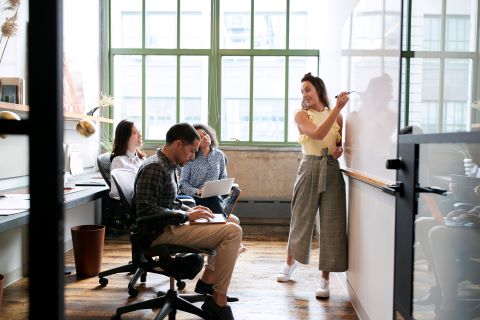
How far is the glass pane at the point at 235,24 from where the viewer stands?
5.61 metres

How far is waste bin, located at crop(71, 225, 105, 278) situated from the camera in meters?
3.36

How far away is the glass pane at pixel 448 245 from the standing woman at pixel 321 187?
139 centimetres

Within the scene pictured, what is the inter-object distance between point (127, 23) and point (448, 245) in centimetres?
514

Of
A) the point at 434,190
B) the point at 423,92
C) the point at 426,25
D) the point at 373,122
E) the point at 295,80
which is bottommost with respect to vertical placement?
the point at 434,190

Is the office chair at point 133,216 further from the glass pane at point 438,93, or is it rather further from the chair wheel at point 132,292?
the glass pane at point 438,93

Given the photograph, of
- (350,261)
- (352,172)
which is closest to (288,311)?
(350,261)

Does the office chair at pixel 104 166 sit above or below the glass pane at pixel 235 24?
Answer: below

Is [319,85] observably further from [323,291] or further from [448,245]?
[448,245]

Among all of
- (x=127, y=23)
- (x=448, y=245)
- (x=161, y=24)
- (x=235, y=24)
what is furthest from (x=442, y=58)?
(x=127, y=23)

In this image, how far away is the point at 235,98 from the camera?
18.7 ft

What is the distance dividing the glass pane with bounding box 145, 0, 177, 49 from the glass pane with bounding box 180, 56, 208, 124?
1.09 feet

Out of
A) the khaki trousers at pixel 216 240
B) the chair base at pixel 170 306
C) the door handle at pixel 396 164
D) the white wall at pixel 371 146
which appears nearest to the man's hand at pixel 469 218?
the door handle at pixel 396 164

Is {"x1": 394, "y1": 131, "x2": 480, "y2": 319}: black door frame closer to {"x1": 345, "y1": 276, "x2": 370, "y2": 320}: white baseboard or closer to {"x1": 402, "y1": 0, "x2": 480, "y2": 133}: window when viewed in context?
{"x1": 402, "y1": 0, "x2": 480, "y2": 133}: window

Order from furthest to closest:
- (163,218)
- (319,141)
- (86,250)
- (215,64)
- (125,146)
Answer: (215,64)
(125,146)
(86,250)
(319,141)
(163,218)
